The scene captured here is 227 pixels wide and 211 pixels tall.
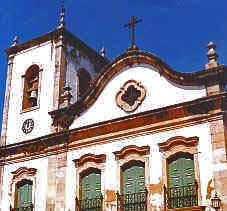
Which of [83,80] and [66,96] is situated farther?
[83,80]

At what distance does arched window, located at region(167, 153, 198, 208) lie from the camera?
15.1 meters

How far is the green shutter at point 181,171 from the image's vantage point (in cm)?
1540

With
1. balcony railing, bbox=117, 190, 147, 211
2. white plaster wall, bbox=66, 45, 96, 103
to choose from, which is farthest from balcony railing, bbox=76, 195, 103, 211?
white plaster wall, bbox=66, 45, 96, 103

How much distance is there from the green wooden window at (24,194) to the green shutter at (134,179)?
3.97 m

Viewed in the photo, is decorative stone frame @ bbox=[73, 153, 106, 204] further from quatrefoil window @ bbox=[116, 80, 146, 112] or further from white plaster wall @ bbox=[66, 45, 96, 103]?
white plaster wall @ bbox=[66, 45, 96, 103]

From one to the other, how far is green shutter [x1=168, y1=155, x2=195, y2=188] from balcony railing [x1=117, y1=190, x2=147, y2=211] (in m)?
0.98

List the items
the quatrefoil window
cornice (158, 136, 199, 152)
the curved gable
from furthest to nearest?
the quatrefoil window → the curved gable → cornice (158, 136, 199, 152)

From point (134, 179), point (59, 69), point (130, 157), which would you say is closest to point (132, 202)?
point (134, 179)

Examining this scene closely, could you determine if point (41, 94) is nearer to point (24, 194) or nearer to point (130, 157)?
point (24, 194)

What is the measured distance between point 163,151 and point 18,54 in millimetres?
9147

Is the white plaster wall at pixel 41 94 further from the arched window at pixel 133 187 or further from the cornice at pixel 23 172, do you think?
the arched window at pixel 133 187

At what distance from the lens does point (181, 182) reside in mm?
15484

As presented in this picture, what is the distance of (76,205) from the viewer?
17016 millimetres

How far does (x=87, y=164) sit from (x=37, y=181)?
7.22 feet
